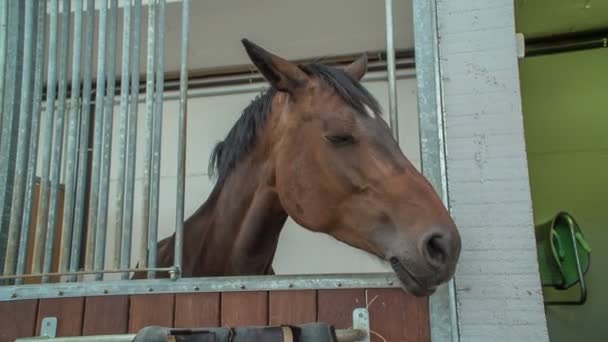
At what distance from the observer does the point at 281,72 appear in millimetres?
1360

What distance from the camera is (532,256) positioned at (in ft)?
3.37

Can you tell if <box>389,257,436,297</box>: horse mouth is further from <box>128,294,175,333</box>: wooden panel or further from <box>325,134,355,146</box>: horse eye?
<box>128,294,175,333</box>: wooden panel

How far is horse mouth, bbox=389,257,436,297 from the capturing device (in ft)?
3.16

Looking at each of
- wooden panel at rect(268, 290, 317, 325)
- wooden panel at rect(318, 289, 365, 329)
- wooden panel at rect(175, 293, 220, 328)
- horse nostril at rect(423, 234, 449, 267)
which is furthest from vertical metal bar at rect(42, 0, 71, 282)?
horse nostril at rect(423, 234, 449, 267)

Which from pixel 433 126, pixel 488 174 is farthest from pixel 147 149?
pixel 488 174

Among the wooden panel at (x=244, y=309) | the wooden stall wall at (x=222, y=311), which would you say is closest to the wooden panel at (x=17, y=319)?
the wooden stall wall at (x=222, y=311)

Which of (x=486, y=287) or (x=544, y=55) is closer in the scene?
(x=486, y=287)

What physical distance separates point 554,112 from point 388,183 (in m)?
3.23

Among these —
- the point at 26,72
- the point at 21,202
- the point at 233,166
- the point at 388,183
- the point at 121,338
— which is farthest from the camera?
the point at 233,166

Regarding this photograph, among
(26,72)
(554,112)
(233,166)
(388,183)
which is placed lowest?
(388,183)

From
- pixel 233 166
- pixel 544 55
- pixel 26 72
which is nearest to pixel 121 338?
pixel 233 166

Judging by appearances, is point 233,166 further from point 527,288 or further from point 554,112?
point 554,112

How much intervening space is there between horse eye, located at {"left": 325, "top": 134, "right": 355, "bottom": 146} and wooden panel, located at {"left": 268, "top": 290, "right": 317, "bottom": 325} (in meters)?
0.40

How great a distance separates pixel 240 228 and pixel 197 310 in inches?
19.3
